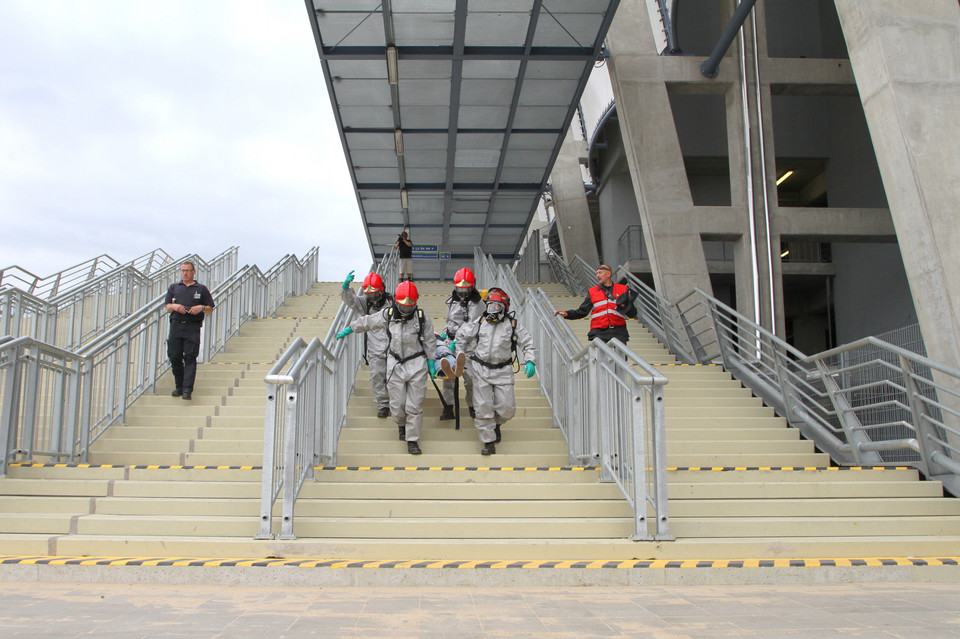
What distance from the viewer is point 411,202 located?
22.8 m

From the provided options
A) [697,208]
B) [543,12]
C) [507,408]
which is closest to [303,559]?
[507,408]

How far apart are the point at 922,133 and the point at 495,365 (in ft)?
17.7

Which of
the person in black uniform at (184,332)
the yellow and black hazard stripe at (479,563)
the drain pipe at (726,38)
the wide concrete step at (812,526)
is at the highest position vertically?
the drain pipe at (726,38)

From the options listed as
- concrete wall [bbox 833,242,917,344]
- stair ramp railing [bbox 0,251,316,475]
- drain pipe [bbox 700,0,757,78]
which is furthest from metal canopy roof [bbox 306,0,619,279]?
concrete wall [bbox 833,242,917,344]

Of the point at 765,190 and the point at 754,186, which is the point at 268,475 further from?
the point at 765,190

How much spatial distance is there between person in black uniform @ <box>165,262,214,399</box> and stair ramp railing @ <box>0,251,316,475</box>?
1.23 ft

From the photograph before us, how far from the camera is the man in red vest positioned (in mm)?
9203

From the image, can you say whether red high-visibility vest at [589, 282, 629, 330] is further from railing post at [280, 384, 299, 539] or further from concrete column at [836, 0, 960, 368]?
railing post at [280, 384, 299, 539]

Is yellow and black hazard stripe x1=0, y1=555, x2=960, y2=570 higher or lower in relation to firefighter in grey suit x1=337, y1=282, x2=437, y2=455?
lower

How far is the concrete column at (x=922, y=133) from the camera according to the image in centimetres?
798

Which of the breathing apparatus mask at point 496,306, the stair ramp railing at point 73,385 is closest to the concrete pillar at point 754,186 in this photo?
the breathing apparatus mask at point 496,306

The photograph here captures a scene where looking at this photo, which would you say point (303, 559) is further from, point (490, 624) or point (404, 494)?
point (490, 624)

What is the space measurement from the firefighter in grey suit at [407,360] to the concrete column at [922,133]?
5.30 meters

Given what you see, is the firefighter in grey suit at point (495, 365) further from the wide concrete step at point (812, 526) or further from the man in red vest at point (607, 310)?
the wide concrete step at point (812, 526)
